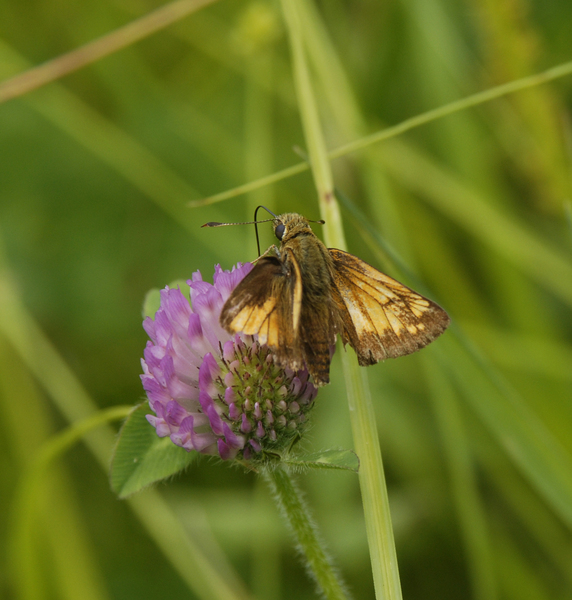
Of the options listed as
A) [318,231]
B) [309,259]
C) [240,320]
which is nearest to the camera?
[240,320]

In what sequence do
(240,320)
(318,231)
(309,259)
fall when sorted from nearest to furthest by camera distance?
(240,320) < (309,259) < (318,231)

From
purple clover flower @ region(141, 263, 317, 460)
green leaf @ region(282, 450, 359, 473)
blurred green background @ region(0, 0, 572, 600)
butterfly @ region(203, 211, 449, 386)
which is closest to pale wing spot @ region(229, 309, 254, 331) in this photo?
butterfly @ region(203, 211, 449, 386)

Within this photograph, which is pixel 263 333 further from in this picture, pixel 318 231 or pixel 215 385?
pixel 318 231

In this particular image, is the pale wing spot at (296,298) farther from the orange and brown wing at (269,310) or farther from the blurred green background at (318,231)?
the blurred green background at (318,231)

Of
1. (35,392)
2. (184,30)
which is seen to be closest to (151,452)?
(35,392)

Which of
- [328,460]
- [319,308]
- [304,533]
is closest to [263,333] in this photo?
[319,308]

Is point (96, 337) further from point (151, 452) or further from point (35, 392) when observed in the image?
point (151, 452)

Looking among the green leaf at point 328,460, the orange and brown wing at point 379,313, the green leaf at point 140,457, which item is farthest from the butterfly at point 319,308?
the green leaf at point 140,457
